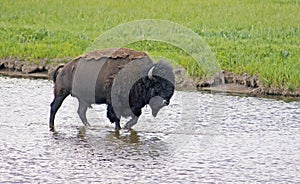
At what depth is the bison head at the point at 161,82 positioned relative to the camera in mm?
10453

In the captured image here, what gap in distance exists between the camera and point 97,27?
20328mm

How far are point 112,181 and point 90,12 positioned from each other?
15.8 metres

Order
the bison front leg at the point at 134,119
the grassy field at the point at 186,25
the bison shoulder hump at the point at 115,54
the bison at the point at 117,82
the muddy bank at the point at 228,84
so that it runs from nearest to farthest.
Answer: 1. the bison at the point at 117,82
2. the bison shoulder hump at the point at 115,54
3. the bison front leg at the point at 134,119
4. the muddy bank at the point at 228,84
5. the grassy field at the point at 186,25

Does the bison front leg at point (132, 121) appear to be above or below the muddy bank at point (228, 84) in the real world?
above

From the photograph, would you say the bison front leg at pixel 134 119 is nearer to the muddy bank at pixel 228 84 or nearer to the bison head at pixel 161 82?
the bison head at pixel 161 82

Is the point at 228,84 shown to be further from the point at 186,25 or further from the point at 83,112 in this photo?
the point at 186,25

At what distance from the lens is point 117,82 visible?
35.6ft

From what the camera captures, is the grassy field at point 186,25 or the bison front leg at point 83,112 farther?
the grassy field at point 186,25

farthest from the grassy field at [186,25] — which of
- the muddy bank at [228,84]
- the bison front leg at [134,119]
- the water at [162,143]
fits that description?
the bison front leg at [134,119]

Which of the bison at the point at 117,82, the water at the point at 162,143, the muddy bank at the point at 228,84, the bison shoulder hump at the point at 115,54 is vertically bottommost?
the muddy bank at the point at 228,84

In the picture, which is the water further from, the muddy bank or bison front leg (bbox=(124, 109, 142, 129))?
the muddy bank

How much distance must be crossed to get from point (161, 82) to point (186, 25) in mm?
10184

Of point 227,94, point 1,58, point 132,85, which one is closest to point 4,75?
point 1,58

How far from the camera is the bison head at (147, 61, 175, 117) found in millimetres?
10453
